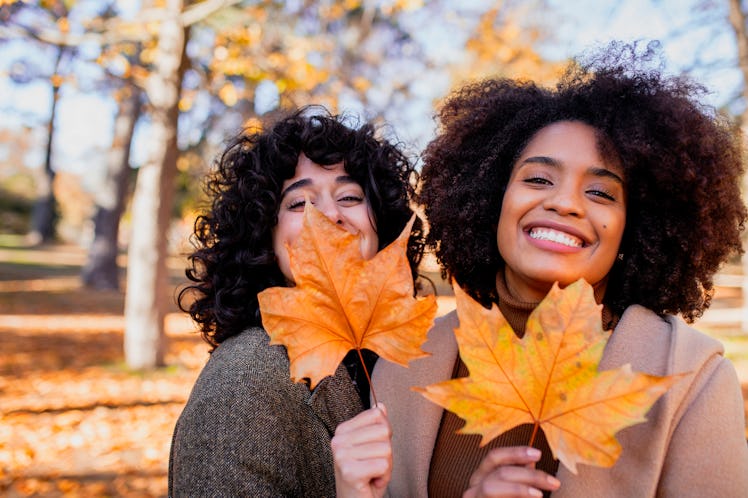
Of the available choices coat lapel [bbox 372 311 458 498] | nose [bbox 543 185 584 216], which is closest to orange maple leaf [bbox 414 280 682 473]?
nose [bbox 543 185 584 216]

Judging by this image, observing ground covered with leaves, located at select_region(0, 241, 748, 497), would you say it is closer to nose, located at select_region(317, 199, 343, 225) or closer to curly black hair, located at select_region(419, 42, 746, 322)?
nose, located at select_region(317, 199, 343, 225)

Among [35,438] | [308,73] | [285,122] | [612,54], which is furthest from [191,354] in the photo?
[612,54]

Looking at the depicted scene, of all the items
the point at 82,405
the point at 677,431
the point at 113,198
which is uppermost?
the point at 113,198

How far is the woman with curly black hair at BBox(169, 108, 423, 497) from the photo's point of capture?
1.75 meters

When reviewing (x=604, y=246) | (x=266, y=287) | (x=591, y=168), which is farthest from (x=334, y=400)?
(x=591, y=168)

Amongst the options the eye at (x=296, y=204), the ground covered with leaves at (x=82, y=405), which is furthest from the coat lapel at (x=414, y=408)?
the ground covered with leaves at (x=82, y=405)

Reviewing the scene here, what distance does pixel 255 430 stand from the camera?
1.76m

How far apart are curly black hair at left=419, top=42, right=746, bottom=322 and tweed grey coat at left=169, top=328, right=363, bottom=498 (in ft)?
2.73

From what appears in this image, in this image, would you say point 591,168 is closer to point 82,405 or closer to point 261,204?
point 261,204

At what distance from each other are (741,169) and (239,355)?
1809 mm

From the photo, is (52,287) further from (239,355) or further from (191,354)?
(239,355)

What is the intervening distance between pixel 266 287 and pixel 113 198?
1279cm

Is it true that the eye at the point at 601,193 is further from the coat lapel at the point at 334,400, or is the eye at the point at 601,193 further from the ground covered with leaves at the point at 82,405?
the ground covered with leaves at the point at 82,405

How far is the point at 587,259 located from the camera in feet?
5.49
